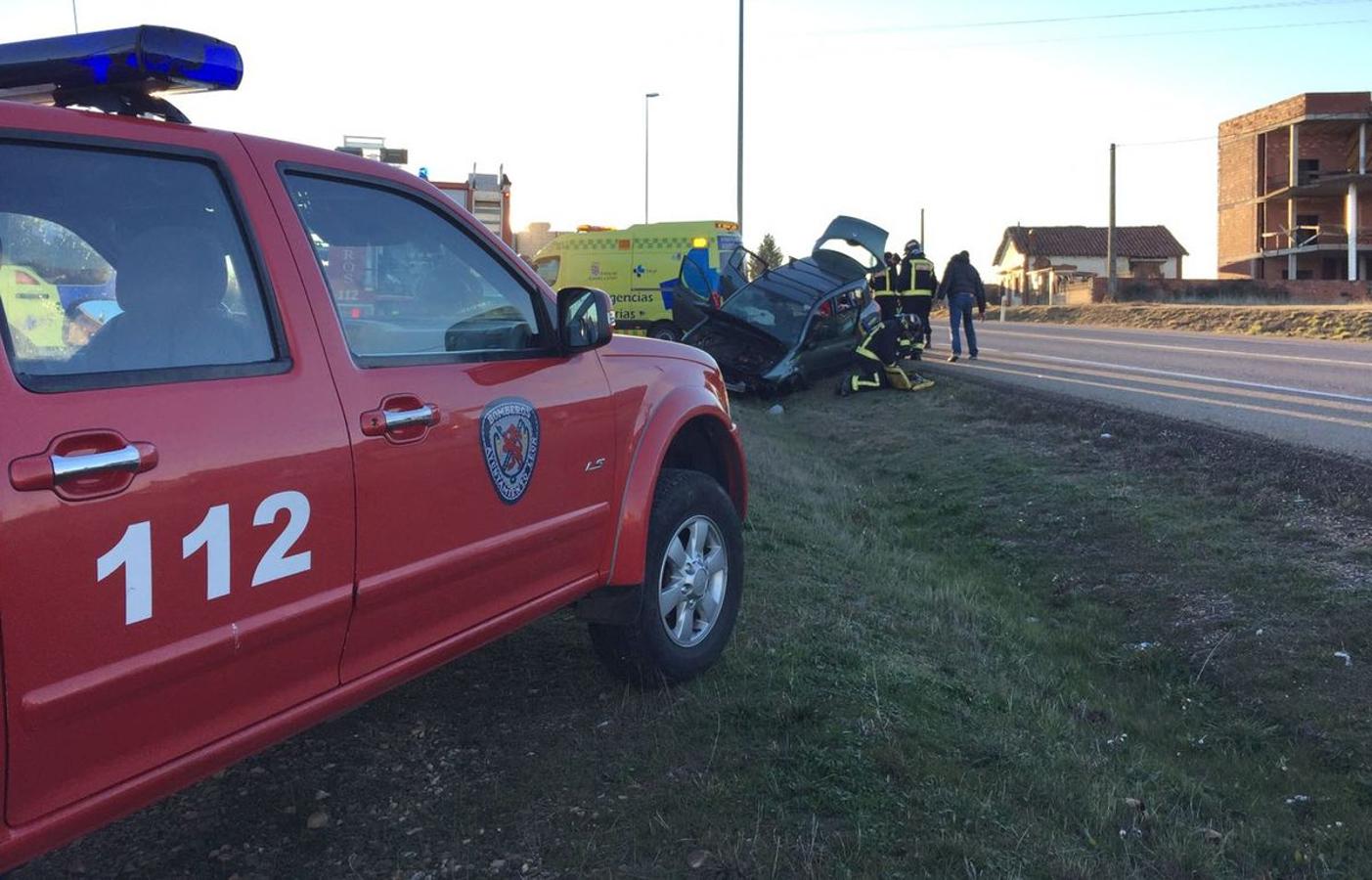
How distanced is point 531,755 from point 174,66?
2.24 meters

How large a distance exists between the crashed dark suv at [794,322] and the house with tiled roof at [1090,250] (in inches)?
2236

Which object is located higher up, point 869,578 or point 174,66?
point 174,66

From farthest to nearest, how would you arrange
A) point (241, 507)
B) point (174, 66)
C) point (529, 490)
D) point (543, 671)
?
1. point (543, 671)
2. point (529, 490)
3. point (174, 66)
4. point (241, 507)

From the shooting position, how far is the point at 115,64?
247cm

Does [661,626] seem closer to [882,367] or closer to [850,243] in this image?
[882,367]

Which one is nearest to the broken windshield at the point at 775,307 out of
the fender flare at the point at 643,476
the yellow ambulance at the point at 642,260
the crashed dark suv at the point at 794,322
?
the crashed dark suv at the point at 794,322

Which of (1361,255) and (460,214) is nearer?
(460,214)

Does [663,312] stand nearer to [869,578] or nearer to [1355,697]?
[869,578]

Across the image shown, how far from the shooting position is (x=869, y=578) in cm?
600

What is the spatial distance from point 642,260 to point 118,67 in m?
18.2

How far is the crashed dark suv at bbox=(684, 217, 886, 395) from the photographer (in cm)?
1422

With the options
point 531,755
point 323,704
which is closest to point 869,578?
point 531,755

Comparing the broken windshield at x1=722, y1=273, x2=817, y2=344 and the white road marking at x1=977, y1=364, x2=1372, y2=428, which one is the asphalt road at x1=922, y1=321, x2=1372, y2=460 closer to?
the white road marking at x1=977, y1=364, x2=1372, y2=428

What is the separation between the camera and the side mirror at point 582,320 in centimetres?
351
